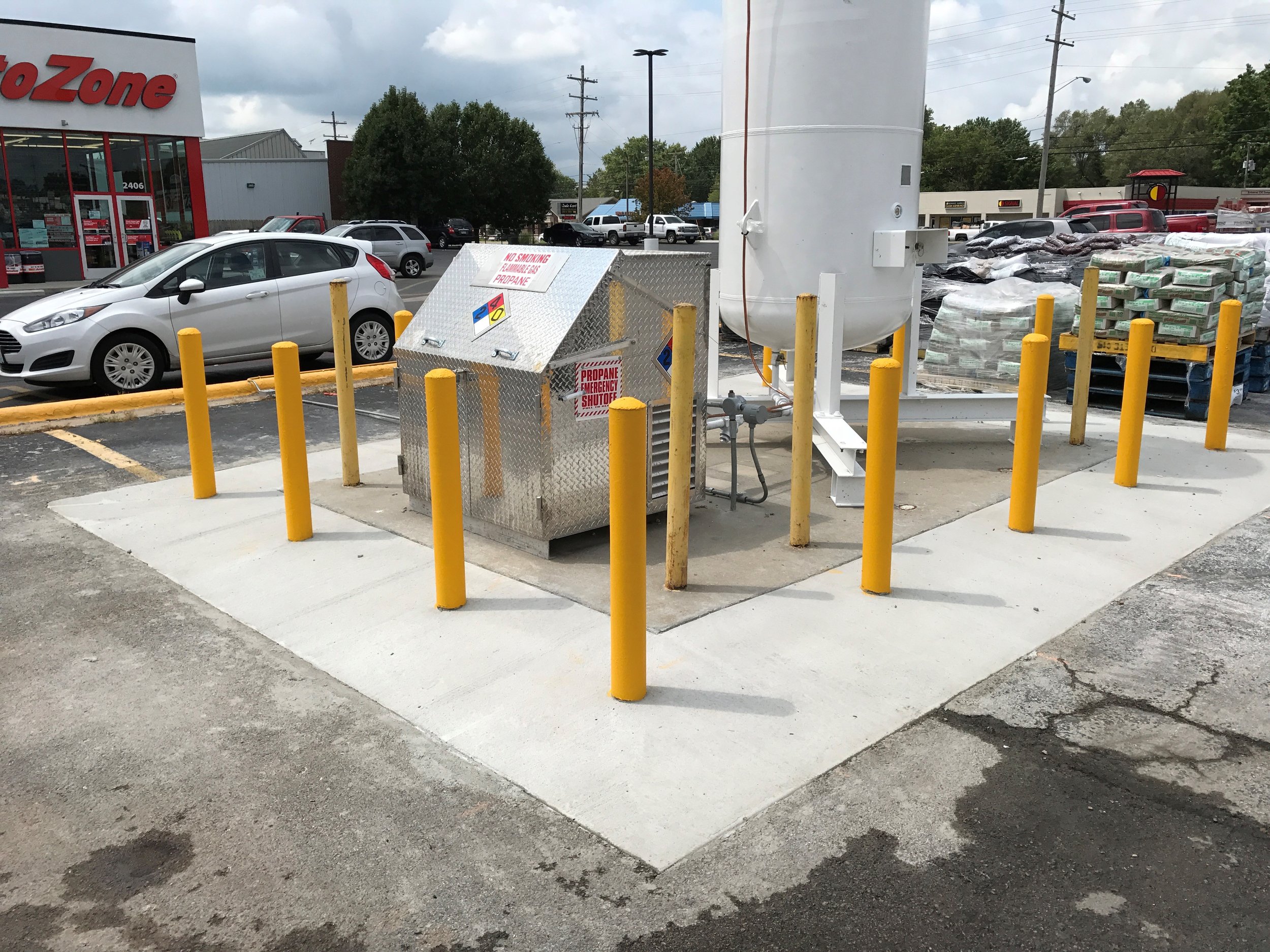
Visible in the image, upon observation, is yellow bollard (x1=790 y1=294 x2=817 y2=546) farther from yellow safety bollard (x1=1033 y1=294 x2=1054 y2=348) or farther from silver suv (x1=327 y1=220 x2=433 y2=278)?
silver suv (x1=327 y1=220 x2=433 y2=278)

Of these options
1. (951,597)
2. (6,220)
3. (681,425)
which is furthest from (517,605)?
(6,220)

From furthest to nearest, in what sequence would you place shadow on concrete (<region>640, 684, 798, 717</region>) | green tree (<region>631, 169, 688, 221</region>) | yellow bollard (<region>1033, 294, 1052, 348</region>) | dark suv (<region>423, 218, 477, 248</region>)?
green tree (<region>631, 169, 688, 221</region>) → dark suv (<region>423, 218, 477, 248</region>) → yellow bollard (<region>1033, 294, 1052, 348</region>) → shadow on concrete (<region>640, 684, 798, 717</region>)

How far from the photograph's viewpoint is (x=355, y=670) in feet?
14.5

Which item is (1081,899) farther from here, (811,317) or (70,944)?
(811,317)

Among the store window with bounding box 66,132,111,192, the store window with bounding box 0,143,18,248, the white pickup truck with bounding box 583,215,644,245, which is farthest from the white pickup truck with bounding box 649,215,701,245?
the store window with bounding box 0,143,18,248

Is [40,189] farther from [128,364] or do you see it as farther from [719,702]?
[719,702]

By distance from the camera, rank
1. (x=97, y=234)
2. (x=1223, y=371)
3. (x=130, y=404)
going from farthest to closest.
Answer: (x=97, y=234) → (x=130, y=404) → (x=1223, y=371)

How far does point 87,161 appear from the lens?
1096 inches

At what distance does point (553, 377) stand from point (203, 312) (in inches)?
285

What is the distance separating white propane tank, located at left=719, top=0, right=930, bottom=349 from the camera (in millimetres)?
6863

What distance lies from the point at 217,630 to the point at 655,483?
245 centimetres

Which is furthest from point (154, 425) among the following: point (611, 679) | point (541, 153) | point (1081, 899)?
point (541, 153)

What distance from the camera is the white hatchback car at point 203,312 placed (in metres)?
10.4

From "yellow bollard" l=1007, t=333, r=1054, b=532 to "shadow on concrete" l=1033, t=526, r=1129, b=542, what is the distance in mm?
182
